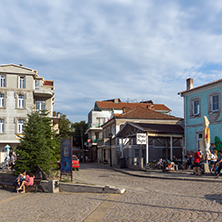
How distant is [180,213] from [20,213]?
4.47m

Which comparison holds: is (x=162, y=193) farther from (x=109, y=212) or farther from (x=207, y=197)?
(x=109, y=212)

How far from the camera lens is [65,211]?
8.68 metres

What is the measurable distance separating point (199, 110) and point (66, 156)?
13715 millimetres

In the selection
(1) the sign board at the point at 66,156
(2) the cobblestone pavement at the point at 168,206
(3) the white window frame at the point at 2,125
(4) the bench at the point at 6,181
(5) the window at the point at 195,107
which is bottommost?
(4) the bench at the point at 6,181

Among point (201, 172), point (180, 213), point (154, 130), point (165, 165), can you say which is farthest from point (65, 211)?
point (154, 130)

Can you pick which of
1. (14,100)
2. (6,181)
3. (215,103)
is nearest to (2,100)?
(14,100)

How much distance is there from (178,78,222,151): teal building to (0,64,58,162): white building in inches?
694

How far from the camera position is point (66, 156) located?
52.1ft

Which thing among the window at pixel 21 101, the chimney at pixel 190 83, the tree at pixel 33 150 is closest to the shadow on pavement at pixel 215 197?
the tree at pixel 33 150

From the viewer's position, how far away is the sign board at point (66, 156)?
607 inches

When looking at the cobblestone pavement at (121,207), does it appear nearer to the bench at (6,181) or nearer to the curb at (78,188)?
the curb at (78,188)

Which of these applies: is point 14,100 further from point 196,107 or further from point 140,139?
point 196,107

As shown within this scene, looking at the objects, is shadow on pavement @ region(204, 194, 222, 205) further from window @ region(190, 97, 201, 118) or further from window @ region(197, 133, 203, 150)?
window @ region(190, 97, 201, 118)

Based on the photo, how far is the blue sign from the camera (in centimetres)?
1541
